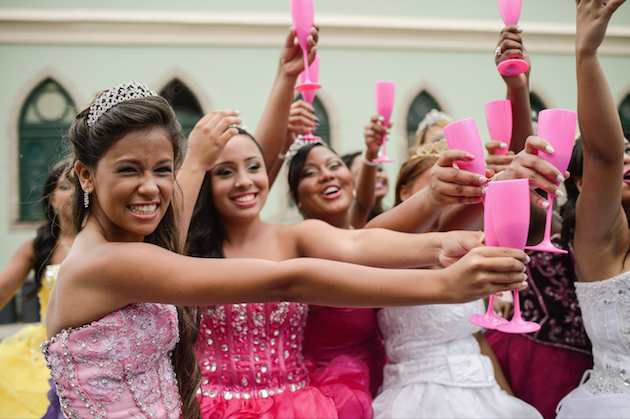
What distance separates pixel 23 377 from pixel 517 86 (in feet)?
12.0

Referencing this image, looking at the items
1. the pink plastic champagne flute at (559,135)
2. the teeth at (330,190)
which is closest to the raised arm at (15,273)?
the teeth at (330,190)

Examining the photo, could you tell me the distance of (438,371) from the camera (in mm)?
2592

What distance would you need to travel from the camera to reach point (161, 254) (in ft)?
5.41

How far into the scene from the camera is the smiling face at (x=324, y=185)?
3.26 m

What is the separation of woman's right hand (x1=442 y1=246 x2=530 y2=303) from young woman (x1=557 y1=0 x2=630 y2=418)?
3.34 feet

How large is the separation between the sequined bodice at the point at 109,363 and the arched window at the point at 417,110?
450 inches

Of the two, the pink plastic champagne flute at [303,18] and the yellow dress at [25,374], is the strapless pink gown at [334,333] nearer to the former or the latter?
the pink plastic champagne flute at [303,18]

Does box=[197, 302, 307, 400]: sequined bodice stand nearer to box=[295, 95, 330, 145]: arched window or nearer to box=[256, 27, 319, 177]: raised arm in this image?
box=[256, 27, 319, 177]: raised arm

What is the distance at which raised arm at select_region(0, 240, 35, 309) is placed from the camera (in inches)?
125

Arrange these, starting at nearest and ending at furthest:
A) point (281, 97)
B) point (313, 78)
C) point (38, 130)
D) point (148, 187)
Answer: point (148, 187) → point (281, 97) → point (313, 78) → point (38, 130)

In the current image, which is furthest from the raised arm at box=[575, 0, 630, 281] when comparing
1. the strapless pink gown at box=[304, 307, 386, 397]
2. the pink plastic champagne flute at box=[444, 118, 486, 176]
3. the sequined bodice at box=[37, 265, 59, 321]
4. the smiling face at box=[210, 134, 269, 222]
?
the sequined bodice at box=[37, 265, 59, 321]

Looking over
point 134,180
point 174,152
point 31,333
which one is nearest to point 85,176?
point 134,180

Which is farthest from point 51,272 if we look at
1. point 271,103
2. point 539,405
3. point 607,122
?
point 607,122

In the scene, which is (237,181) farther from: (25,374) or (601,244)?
(25,374)
